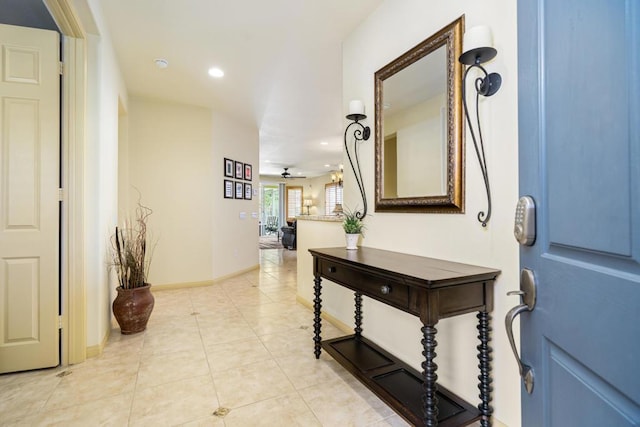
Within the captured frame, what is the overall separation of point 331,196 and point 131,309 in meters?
9.62

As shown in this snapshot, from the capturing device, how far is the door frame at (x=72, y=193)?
7.48ft

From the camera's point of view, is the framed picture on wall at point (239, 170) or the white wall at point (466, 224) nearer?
the white wall at point (466, 224)

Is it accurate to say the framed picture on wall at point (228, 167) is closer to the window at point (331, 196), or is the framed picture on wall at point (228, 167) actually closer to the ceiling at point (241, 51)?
the ceiling at point (241, 51)

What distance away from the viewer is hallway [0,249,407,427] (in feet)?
5.65

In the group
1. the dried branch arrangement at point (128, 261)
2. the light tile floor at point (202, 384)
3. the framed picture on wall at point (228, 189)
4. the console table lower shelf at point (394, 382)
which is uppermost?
the framed picture on wall at point (228, 189)

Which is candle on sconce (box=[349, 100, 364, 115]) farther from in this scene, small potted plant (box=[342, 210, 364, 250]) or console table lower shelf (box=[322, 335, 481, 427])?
console table lower shelf (box=[322, 335, 481, 427])

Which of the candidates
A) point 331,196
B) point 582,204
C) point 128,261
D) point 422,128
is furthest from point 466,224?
point 331,196

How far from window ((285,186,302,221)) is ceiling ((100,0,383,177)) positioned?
8.37 m

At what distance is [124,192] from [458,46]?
4.23 meters

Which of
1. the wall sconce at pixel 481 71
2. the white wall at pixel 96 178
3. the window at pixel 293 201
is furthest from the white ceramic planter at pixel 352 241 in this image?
the window at pixel 293 201

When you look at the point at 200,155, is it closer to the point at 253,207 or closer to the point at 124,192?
the point at 124,192

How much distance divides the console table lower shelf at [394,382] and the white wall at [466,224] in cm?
11

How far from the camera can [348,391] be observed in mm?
1964

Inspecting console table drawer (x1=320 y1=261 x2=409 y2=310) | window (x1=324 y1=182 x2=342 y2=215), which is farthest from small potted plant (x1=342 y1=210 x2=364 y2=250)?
window (x1=324 y1=182 x2=342 y2=215)
